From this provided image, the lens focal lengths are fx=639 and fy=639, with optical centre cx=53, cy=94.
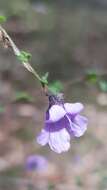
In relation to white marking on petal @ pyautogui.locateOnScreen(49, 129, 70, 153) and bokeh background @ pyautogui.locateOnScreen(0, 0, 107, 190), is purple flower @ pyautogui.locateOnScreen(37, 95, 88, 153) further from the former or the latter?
bokeh background @ pyautogui.locateOnScreen(0, 0, 107, 190)

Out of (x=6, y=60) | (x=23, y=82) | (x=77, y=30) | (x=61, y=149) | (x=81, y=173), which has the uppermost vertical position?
(x=77, y=30)

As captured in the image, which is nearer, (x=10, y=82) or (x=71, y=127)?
(x=71, y=127)

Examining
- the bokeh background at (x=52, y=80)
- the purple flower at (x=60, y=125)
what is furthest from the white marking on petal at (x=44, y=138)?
the bokeh background at (x=52, y=80)

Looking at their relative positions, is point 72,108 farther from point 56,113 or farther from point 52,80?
point 52,80

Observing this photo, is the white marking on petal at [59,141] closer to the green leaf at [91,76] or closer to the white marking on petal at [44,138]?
the white marking on petal at [44,138]

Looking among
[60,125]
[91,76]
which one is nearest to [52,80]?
[91,76]

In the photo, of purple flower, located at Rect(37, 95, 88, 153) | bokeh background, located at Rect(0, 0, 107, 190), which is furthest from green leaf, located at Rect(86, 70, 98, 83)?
purple flower, located at Rect(37, 95, 88, 153)

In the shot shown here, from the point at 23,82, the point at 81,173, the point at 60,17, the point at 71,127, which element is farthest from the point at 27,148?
the point at 60,17

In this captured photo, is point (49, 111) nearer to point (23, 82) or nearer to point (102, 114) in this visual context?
point (102, 114)
